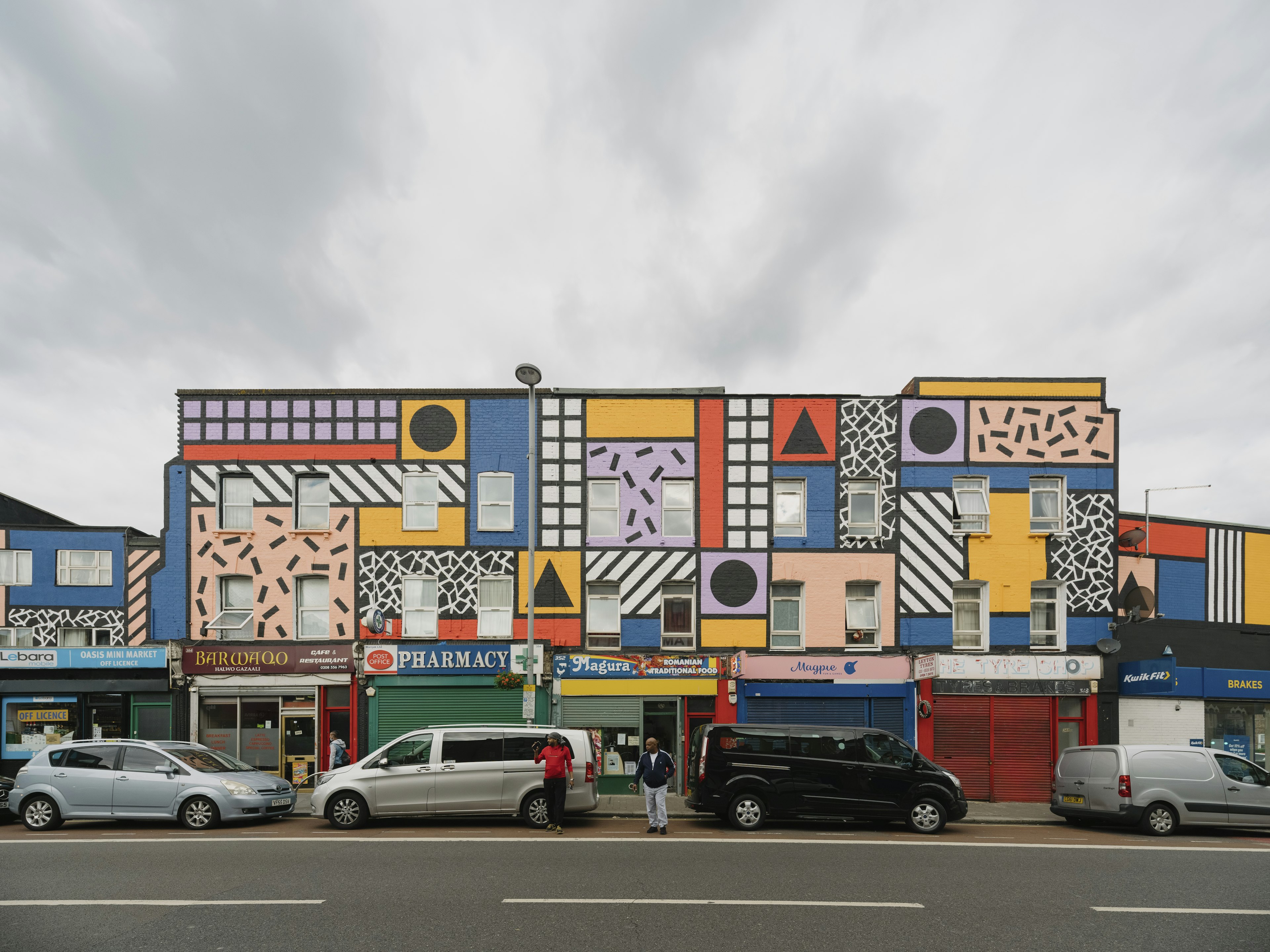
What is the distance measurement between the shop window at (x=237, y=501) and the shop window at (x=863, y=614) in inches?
604

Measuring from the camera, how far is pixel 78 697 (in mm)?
18766

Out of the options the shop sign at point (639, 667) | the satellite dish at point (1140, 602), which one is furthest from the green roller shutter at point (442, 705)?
the satellite dish at point (1140, 602)

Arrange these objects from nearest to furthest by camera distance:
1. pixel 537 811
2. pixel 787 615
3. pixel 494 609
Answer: pixel 537 811
pixel 494 609
pixel 787 615

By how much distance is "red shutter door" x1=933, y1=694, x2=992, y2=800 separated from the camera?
18188 mm

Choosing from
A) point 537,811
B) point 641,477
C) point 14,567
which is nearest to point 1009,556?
point 641,477

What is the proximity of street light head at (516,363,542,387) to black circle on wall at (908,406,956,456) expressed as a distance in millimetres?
9646

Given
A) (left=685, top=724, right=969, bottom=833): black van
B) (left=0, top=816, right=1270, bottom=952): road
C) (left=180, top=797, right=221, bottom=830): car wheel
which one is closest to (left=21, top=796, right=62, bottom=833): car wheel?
(left=0, top=816, right=1270, bottom=952): road

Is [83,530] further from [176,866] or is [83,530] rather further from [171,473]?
[176,866]

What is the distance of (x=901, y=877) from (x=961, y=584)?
11.0 metres

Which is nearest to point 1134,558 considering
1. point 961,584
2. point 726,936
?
point 961,584

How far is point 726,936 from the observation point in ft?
23.4

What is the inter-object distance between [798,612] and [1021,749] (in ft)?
20.4

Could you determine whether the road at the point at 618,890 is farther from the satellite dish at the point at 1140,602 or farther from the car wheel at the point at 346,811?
the satellite dish at the point at 1140,602

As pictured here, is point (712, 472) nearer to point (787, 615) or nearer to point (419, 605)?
point (787, 615)
